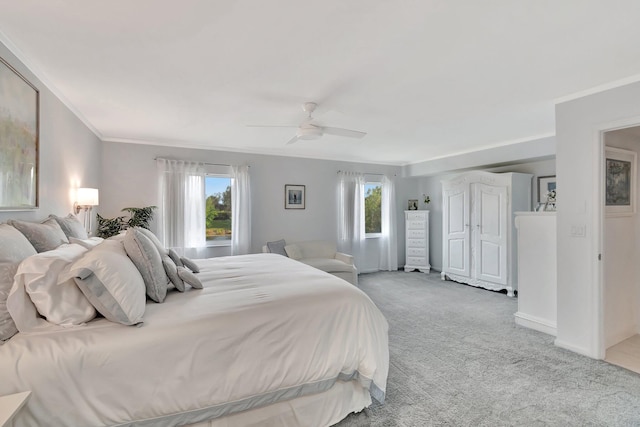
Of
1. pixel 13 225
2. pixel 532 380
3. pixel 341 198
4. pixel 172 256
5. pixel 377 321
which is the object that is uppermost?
pixel 341 198

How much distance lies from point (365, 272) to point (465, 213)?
2.30 m

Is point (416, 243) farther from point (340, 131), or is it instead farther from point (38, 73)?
point (38, 73)

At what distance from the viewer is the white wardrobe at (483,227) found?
4879 millimetres

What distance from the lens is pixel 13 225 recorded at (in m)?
1.82

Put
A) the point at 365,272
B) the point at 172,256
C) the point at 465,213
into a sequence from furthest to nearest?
1. the point at 365,272
2. the point at 465,213
3. the point at 172,256

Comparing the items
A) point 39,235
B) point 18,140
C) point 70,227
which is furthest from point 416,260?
point 18,140

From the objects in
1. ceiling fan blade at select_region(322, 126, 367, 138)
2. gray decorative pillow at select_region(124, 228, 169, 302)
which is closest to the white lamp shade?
gray decorative pillow at select_region(124, 228, 169, 302)

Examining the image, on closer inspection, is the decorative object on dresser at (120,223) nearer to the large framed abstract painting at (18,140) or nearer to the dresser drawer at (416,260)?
the large framed abstract painting at (18,140)

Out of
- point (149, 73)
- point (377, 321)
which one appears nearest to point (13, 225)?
point (149, 73)

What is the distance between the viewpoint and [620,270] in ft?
10.2

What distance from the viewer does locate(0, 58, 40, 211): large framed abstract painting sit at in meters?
1.90

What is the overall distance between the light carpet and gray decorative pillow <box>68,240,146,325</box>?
1.41m

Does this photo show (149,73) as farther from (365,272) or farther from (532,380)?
(365,272)

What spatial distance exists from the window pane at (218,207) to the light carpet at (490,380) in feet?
10.0
